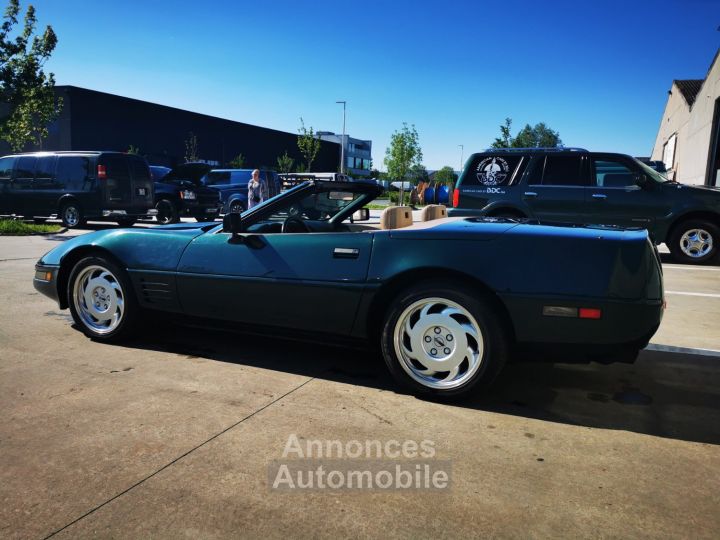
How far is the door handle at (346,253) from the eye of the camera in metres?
3.23

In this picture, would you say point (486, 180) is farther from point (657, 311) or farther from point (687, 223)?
point (657, 311)

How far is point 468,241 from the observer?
118 inches

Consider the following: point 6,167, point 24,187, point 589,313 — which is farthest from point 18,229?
point 589,313

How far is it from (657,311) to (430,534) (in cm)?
177

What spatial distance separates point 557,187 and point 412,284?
6.69 m

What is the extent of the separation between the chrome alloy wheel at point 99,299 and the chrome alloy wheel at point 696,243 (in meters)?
8.67

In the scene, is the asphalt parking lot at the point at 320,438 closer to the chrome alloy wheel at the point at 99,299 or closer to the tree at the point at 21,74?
the chrome alloy wheel at the point at 99,299

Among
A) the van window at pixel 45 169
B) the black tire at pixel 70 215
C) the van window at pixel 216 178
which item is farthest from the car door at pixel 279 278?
the van window at pixel 216 178

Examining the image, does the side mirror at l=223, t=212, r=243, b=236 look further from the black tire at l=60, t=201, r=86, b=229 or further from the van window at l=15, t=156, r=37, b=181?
the van window at l=15, t=156, r=37, b=181

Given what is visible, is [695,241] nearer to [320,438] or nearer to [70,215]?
[320,438]

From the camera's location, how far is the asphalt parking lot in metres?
1.95

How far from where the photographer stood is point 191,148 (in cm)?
4394

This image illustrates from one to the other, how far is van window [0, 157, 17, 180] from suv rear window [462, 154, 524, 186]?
11.8 meters

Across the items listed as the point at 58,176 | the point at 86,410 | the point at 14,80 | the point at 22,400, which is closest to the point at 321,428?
the point at 86,410
